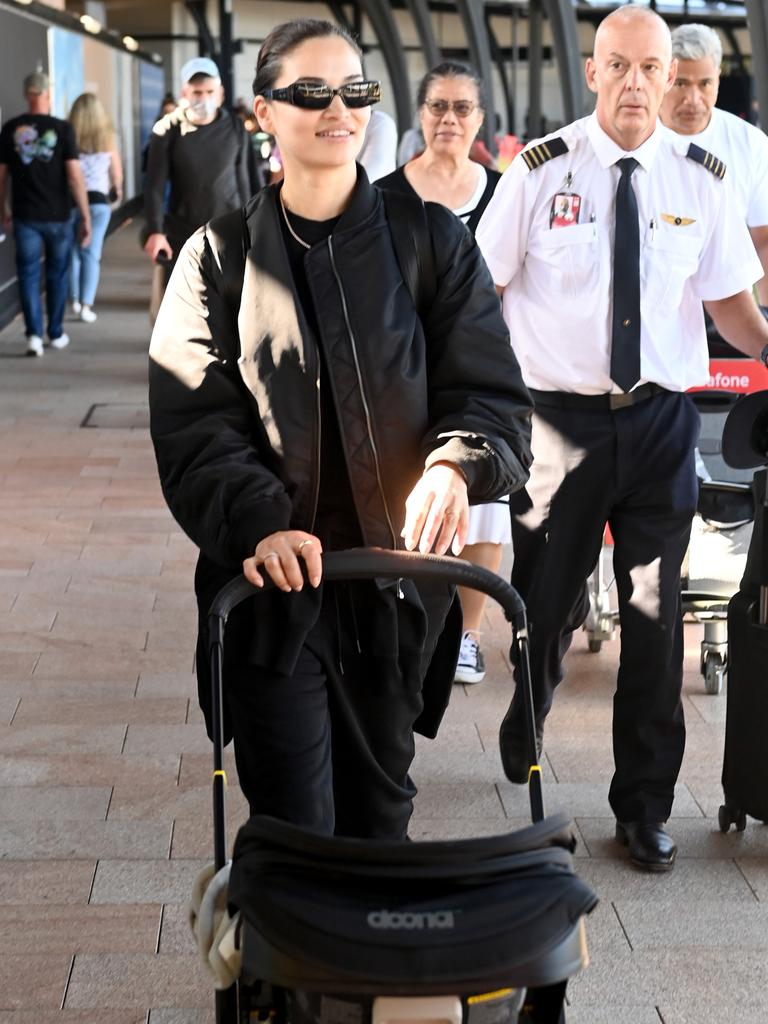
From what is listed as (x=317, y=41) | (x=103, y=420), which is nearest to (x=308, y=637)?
(x=317, y=41)

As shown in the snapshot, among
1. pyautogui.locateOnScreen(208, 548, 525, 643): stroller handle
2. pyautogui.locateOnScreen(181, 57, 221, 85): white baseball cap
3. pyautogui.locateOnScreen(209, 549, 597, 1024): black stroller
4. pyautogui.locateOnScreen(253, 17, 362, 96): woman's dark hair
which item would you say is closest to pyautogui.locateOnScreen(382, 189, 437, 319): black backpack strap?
pyautogui.locateOnScreen(253, 17, 362, 96): woman's dark hair

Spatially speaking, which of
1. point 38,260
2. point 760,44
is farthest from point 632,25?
point 38,260

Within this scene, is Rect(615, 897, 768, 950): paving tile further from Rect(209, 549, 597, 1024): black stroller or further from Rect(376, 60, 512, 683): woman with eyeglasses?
Rect(376, 60, 512, 683): woman with eyeglasses

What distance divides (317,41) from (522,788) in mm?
2426

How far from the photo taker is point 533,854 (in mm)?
1908

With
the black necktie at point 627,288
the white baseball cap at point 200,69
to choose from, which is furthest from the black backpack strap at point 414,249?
the white baseball cap at point 200,69

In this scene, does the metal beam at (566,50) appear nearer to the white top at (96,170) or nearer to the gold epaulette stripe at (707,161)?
the white top at (96,170)

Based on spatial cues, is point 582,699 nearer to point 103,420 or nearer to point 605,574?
point 605,574

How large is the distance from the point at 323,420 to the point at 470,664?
275 centimetres

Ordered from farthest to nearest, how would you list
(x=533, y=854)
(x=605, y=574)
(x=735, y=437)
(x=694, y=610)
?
(x=605, y=574), (x=694, y=610), (x=735, y=437), (x=533, y=854)

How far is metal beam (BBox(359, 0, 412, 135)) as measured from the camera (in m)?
27.8

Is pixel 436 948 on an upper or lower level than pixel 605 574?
upper

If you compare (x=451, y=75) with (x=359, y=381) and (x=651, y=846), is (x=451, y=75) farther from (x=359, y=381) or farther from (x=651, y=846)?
(x=359, y=381)

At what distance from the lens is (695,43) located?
16.9 ft
